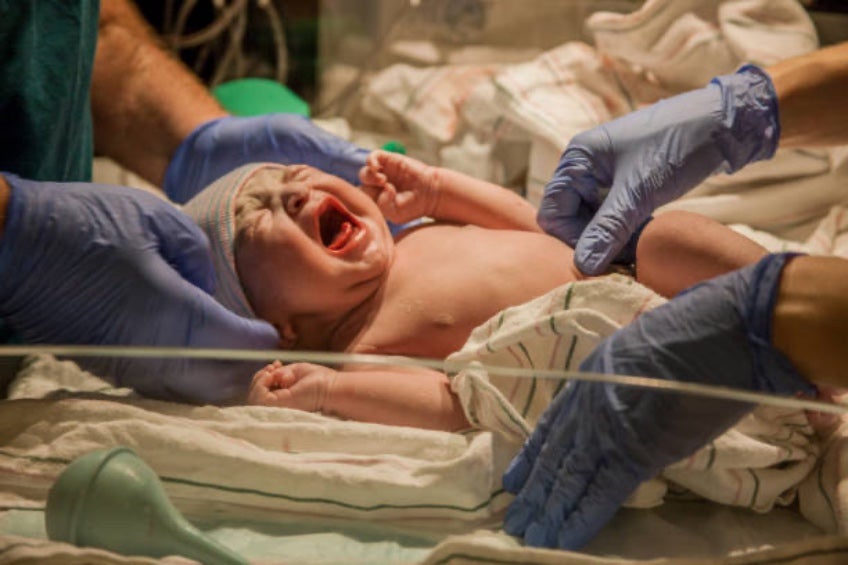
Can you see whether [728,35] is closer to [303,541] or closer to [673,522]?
[673,522]

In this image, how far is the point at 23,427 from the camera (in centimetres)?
121

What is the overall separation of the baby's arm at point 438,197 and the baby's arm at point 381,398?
0.41 m

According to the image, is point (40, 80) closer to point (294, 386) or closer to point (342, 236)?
point (342, 236)

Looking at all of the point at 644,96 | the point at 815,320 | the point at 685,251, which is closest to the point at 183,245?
the point at 685,251

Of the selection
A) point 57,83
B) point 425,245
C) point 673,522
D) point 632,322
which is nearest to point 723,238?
point 632,322

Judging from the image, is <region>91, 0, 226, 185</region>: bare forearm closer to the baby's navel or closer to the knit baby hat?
the knit baby hat

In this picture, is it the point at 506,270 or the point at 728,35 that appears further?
the point at 728,35

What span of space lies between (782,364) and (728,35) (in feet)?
3.74

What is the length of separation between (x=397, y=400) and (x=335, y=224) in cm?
37

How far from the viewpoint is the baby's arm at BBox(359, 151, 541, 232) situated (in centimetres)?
159

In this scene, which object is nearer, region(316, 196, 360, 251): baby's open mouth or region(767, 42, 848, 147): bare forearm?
region(767, 42, 848, 147): bare forearm

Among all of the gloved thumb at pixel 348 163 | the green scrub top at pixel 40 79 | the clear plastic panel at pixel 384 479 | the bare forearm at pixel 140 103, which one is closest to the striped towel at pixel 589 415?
the clear plastic panel at pixel 384 479

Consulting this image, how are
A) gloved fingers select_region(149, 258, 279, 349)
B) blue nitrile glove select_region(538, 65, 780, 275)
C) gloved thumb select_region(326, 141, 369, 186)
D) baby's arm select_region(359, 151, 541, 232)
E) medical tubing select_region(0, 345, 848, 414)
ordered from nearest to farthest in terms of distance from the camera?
1. medical tubing select_region(0, 345, 848, 414)
2. gloved fingers select_region(149, 258, 279, 349)
3. blue nitrile glove select_region(538, 65, 780, 275)
4. baby's arm select_region(359, 151, 541, 232)
5. gloved thumb select_region(326, 141, 369, 186)

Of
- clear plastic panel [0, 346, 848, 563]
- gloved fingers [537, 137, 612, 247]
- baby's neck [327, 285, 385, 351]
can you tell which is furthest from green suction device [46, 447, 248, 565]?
gloved fingers [537, 137, 612, 247]
